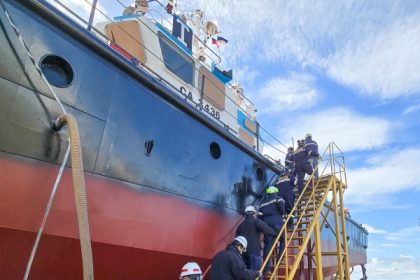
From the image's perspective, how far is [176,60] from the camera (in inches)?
245

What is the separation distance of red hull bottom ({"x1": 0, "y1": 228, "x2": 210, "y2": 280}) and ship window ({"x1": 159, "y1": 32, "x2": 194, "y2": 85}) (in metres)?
3.44

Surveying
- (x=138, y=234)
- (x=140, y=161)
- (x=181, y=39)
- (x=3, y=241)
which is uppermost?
(x=181, y=39)

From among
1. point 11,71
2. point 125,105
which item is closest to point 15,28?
point 11,71

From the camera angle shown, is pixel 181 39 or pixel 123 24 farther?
pixel 181 39

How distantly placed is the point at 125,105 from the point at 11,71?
137 cm

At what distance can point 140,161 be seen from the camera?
421 centimetres

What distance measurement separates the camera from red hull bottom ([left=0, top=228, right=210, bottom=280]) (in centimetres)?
295

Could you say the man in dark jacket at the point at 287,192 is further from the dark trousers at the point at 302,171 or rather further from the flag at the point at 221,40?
the flag at the point at 221,40

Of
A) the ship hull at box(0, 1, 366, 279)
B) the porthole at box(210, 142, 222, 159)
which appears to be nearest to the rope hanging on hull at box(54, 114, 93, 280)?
the ship hull at box(0, 1, 366, 279)

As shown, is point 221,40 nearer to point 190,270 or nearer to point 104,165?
point 104,165

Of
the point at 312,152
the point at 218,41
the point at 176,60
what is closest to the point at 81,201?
the point at 176,60

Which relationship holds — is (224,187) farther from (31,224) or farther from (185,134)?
(31,224)

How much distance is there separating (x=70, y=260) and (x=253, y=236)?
301 centimetres

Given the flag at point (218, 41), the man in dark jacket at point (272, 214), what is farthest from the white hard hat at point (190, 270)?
the flag at point (218, 41)
